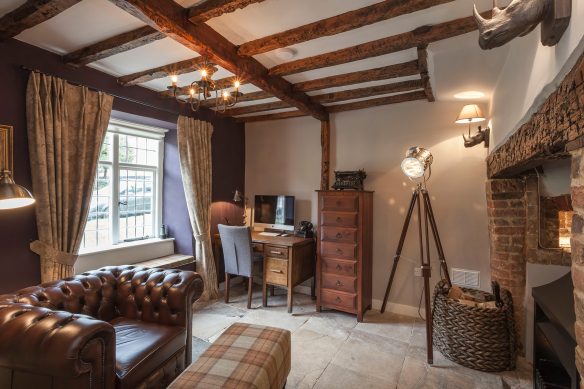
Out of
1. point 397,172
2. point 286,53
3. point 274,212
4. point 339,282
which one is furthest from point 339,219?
point 286,53

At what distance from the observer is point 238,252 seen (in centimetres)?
351

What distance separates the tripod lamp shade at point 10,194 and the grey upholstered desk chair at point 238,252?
1932 millimetres

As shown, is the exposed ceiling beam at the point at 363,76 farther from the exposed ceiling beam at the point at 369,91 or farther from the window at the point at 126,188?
the window at the point at 126,188

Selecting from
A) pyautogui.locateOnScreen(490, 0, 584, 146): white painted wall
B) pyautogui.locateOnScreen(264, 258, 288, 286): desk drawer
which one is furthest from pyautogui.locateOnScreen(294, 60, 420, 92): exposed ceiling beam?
pyautogui.locateOnScreen(264, 258, 288, 286): desk drawer

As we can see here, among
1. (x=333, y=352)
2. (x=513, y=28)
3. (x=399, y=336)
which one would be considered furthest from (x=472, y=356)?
(x=513, y=28)

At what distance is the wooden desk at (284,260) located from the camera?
3375 millimetres

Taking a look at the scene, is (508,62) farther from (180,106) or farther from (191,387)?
(180,106)

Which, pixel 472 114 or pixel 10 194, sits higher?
pixel 472 114

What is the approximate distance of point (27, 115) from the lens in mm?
2266

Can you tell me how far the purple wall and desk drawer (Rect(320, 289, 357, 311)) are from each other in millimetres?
1748

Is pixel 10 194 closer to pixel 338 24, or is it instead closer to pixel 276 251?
pixel 338 24

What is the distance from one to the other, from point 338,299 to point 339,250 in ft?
1.76

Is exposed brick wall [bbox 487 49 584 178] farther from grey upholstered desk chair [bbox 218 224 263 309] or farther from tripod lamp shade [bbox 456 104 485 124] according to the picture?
grey upholstered desk chair [bbox 218 224 263 309]

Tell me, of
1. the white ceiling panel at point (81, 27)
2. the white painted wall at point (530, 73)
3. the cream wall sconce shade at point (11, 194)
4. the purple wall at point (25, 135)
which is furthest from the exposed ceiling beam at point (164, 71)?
the white painted wall at point (530, 73)
